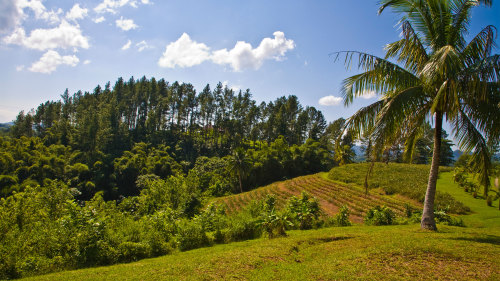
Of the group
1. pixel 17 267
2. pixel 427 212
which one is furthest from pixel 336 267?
pixel 17 267

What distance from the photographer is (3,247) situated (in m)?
6.38

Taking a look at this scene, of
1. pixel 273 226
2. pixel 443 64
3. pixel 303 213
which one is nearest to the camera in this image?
pixel 443 64

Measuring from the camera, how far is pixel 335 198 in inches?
1116

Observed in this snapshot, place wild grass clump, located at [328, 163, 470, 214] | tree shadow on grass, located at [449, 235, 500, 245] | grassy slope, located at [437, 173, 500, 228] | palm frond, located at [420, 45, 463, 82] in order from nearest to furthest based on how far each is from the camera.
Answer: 1. palm frond, located at [420, 45, 463, 82]
2. tree shadow on grass, located at [449, 235, 500, 245]
3. grassy slope, located at [437, 173, 500, 228]
4. wild grass clump, located at [328, 163, 470, 214]

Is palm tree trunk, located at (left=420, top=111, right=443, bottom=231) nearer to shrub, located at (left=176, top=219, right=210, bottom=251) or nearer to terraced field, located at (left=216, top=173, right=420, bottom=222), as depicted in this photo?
shrub, located at (left=176, top=219, right=210, bottom=251)

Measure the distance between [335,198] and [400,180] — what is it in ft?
28.1

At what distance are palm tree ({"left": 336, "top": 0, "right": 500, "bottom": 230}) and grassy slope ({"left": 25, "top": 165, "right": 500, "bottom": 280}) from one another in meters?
2.43

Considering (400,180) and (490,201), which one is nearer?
(490,201)

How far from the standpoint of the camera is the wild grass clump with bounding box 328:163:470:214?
19744 mm

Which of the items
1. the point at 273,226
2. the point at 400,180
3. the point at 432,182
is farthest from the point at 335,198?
the point at 432,182

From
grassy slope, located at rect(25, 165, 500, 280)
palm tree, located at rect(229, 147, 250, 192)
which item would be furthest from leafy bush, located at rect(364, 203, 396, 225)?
palm tree, located at rect(229, 147, 250, 192)

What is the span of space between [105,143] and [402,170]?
59.0 metres

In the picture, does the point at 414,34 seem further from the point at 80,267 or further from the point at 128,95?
the point at 128,95

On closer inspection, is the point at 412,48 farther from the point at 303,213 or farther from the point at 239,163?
the point at 239,163
